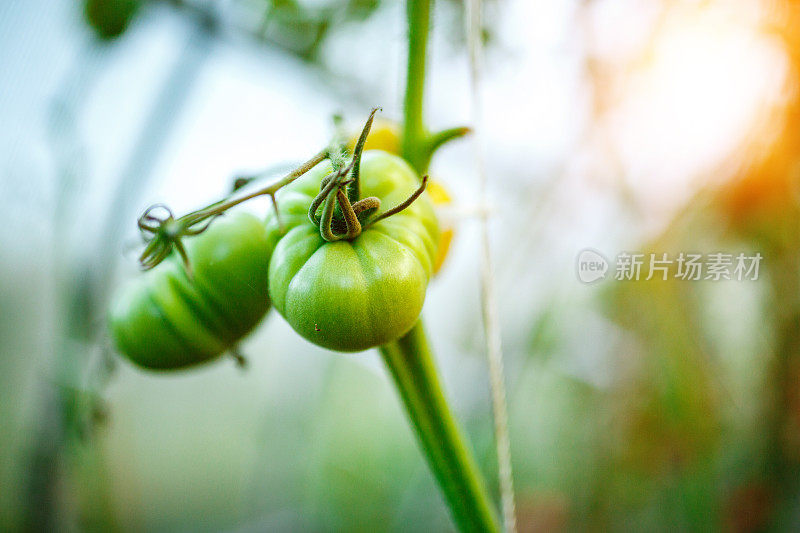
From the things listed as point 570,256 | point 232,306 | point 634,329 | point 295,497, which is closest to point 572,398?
point 634,329

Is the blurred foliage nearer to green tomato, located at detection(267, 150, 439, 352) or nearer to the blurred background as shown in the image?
the blurred background

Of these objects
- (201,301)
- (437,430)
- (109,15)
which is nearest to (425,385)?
(437,430)

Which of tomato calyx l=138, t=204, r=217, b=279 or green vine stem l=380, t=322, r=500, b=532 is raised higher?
tomato calyx l=138, t=204, r=217, b=279

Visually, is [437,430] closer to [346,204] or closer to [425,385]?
[425,385]

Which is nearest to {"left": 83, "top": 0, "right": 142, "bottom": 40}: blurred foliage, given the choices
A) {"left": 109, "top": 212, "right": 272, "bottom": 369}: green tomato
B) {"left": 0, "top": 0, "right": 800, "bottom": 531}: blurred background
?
{"left": 0, "top": 0, "right": 800, "bottom": 531}: blurred background

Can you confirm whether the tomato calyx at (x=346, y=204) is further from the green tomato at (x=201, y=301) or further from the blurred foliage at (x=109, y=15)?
the blurred foliage at (x=109, y=15)

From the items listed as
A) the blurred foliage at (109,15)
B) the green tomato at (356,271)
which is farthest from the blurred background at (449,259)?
Answer: the green tomato at (356,271)

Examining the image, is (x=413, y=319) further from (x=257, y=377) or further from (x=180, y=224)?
(x=257, y=377)
